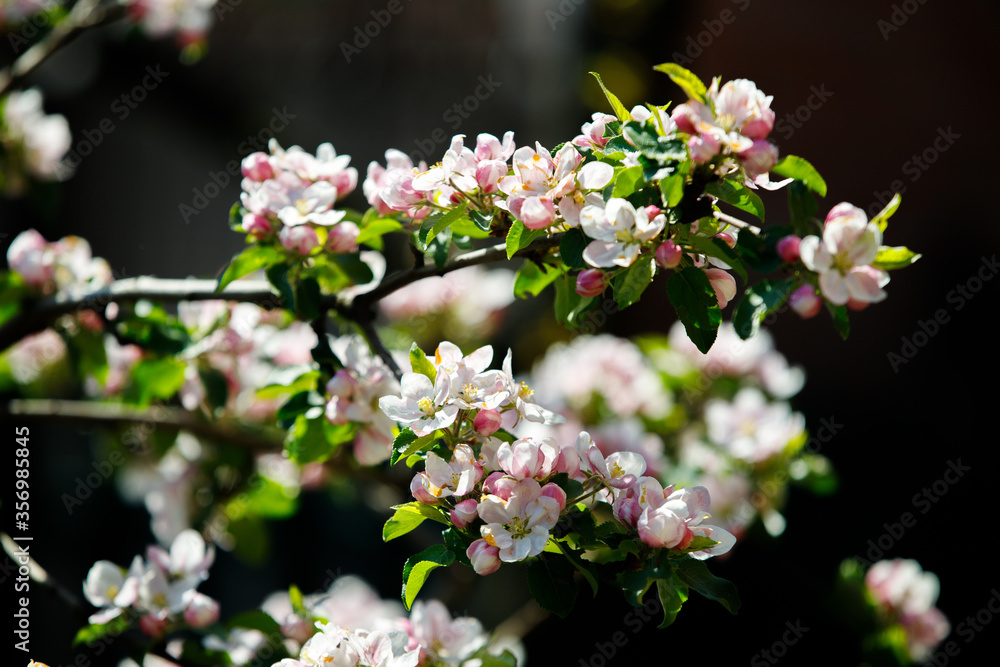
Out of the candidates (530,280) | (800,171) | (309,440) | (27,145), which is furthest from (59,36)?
(800,171)

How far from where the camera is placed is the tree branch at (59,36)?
4.70ft

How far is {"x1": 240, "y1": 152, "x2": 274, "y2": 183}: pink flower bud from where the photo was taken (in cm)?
94

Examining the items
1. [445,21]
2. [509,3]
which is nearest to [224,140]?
[445,21]

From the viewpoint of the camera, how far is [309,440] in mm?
978

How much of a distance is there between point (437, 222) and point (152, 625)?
0.61 m

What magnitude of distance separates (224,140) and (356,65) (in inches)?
23.8

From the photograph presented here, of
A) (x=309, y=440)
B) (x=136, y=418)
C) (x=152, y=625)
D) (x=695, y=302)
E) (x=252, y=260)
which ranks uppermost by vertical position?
(x=695, y=302)

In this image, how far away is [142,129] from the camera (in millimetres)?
3289

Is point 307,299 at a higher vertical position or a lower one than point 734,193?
lower

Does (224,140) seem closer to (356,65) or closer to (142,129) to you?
(142,129)

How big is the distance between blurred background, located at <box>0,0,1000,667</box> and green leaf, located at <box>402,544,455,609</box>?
1.91 meters

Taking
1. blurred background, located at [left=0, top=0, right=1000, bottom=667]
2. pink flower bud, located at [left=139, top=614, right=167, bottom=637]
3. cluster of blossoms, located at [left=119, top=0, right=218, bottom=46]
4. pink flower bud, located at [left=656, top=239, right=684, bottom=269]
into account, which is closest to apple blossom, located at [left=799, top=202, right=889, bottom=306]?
pink flower bud, located at [left=656, top=239, right=684, bottom=269]

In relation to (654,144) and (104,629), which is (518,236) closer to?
(654,144)

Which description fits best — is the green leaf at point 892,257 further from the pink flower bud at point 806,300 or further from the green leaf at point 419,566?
the green leaf at point 419,566
